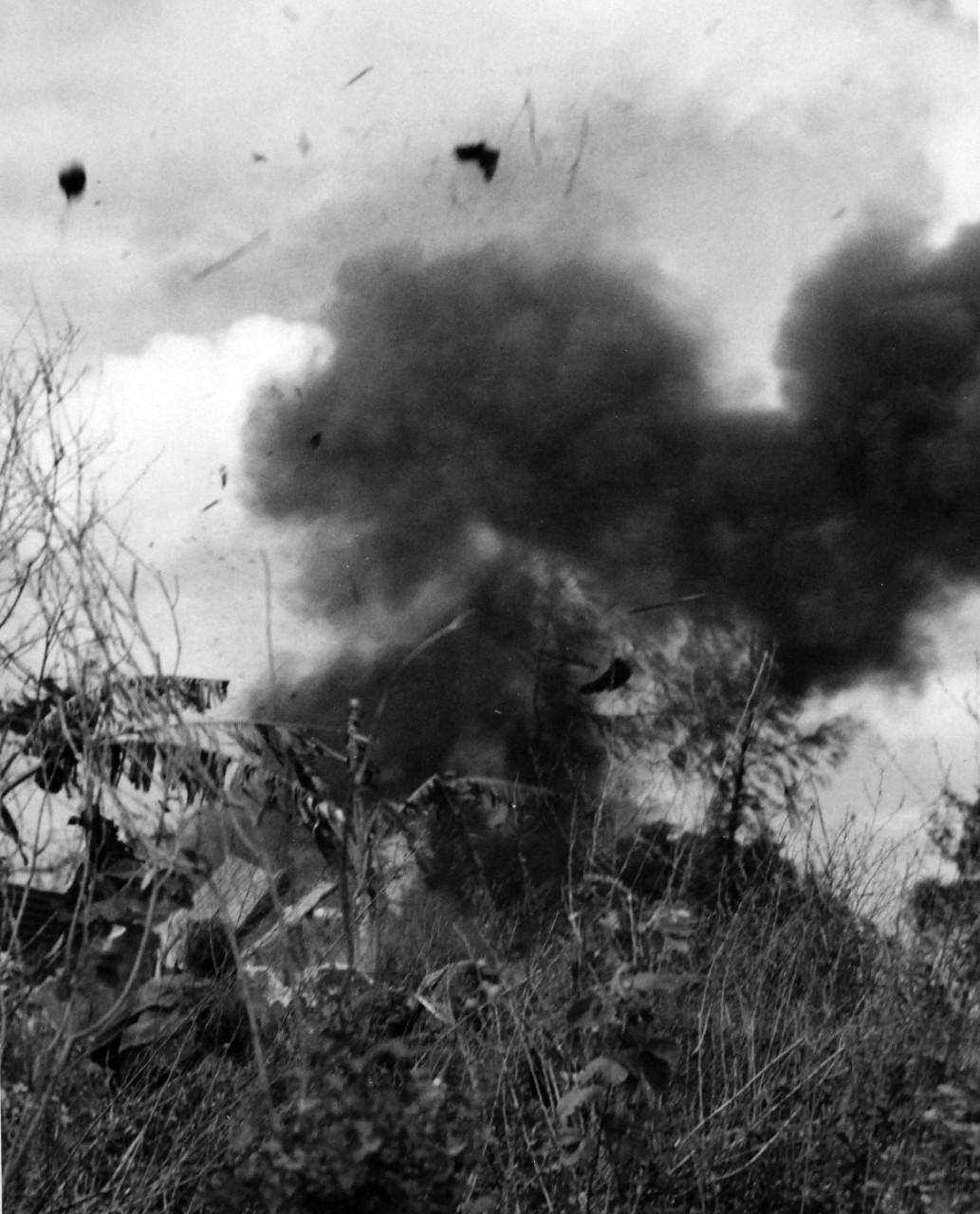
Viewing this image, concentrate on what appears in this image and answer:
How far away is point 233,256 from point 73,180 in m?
0.38

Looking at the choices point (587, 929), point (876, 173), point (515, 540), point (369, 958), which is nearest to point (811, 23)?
point (876, 173)

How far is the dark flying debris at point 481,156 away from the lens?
138 inches

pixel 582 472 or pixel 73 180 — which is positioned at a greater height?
pixel 73 180

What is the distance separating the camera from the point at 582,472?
139 inches

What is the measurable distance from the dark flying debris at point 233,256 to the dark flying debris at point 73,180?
312mm

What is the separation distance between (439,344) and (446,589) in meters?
0.57

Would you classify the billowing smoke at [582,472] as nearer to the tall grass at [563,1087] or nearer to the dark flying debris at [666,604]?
the dark flying debris at [666,604]

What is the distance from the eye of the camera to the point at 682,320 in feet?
11.7

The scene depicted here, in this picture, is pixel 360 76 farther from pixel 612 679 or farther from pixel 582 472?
pixel 612 679

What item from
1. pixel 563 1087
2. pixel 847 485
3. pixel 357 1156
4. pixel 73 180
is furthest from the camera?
pixel 847 485

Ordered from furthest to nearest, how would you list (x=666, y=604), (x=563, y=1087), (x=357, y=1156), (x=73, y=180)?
(x=666, y=604), (x=73, y=180), (x=563, y=1087), (x=357, y=1156)

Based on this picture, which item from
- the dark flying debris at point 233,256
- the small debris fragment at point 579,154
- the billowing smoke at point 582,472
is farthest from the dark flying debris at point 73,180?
the small debris fragment at point 579,154

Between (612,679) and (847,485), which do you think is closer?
(612,679)

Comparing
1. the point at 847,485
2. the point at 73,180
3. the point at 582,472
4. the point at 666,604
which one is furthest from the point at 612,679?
the point at 73,180
